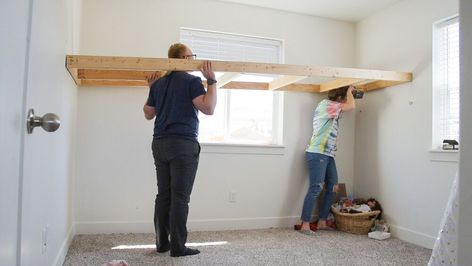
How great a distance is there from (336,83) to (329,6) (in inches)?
31.4

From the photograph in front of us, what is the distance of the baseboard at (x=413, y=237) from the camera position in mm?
2752

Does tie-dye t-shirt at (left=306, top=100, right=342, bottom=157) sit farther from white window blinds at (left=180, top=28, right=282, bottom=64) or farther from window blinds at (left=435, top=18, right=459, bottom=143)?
window blinds at (left=435, top=18, right=459, bottom=143)

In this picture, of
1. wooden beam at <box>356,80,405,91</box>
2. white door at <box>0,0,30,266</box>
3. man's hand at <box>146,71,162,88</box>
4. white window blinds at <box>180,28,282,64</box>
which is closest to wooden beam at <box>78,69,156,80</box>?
man's hand at <box>146,71,162,88</box>

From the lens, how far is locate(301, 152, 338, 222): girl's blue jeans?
10.6ft

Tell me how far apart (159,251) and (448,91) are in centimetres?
251

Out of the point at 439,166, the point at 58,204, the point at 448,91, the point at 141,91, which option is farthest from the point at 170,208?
the point at 448,91

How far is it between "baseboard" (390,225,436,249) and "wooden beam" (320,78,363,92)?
4.39ft

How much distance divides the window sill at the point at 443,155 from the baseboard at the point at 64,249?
2.74 meters

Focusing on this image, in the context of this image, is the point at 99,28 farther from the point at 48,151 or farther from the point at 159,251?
the point at 159,251

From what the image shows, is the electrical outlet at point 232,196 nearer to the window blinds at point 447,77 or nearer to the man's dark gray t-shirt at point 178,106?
the man's dark gray t-shirt at point 178,106

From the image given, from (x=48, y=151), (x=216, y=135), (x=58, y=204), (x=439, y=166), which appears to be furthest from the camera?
(x=216, y=135)

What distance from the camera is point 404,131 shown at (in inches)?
121

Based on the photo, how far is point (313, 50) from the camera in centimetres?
362

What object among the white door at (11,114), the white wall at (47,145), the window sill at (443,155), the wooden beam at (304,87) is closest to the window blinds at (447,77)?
the window sill at (443,155)
